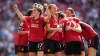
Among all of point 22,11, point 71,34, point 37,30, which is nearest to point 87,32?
point 71,34

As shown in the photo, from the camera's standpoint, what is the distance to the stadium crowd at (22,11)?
1442cm

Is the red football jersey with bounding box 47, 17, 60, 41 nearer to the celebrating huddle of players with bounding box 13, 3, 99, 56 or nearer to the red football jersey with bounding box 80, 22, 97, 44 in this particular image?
the celebrating huddle of players with bounding box 13, 3, 99, 56

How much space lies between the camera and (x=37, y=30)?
8.15 m

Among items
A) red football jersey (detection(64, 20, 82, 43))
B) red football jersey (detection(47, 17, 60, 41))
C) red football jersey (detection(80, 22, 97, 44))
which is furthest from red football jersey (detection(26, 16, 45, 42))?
red football jersey (detection(80, 22, 97, 44))

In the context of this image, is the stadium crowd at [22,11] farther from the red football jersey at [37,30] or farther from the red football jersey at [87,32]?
the red football jersey at [37,30]

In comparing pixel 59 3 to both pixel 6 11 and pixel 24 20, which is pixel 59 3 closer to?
pixel 6 11

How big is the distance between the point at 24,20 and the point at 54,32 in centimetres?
81

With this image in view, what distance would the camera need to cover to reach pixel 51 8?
8.48m

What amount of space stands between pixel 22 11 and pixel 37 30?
24.7ft

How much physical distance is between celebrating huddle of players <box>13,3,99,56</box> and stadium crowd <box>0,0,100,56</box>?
498cm

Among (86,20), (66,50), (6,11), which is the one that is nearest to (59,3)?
(86,20)

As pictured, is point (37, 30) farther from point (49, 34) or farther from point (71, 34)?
point (71, 34)

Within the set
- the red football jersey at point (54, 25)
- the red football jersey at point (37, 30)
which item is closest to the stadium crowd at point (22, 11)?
the red football jersey at point (54, 25)

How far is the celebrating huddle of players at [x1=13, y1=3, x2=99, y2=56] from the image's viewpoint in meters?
8.19
